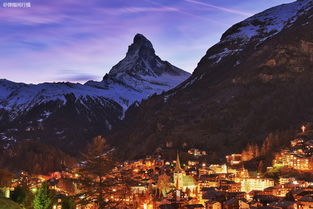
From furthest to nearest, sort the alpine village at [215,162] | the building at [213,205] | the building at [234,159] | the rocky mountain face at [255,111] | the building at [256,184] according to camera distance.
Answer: the rocky mountain face at [255,111]
the building at [234,159]
the building at [256,184]
the building at [213,205]
the alpine village at [215,162]

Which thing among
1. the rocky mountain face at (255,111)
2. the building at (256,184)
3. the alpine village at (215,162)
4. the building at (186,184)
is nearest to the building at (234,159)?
the alpine village at (215,162)

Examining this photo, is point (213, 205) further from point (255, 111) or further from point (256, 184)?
point (255, 111)

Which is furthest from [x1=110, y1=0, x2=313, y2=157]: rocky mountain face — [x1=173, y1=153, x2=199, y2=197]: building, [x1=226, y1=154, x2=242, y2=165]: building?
[x1=173, y1=153, x2=199, y2=197]: building

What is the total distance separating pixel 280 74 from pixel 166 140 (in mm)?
58749

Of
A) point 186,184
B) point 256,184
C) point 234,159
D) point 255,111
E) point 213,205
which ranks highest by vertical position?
point 255,111

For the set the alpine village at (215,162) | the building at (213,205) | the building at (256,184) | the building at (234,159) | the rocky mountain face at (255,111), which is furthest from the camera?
the rocky mountain face at (255,111)

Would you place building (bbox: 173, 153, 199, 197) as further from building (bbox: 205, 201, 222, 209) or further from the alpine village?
building (bbox: 205, 201, 222, 209)

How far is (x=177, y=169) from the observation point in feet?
367

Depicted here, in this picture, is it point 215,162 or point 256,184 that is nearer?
point 256,184

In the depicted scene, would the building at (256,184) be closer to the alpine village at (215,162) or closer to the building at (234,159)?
the alpine village at (215,162)

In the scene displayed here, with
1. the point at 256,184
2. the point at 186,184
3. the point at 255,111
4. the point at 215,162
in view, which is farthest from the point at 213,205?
the point at 255,111

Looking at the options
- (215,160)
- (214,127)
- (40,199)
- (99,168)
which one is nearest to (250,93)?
(214,127)

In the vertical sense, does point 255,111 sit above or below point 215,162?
above

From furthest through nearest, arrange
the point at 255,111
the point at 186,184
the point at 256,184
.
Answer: the point at 255,111 → the point at 186,184 → the point at 256,184
